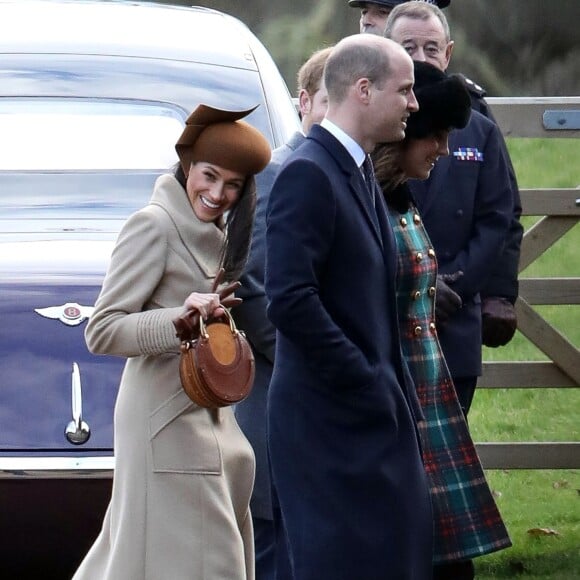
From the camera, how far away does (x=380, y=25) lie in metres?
6.72

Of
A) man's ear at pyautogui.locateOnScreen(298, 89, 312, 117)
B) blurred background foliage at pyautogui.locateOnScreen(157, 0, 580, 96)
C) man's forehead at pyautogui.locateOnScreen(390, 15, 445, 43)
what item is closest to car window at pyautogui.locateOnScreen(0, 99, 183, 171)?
man's ear at pyautogui.locateOnScreen(298, 89, 312, 117)

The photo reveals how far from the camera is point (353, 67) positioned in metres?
4.64

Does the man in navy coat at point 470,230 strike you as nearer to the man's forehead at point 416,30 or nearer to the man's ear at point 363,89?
the man's forehead at point 416,30

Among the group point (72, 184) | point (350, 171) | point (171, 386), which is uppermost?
point (350, 171)

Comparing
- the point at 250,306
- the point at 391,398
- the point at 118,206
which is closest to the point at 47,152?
the point at 118,206

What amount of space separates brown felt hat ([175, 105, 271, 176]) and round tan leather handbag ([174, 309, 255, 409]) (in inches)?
14.6

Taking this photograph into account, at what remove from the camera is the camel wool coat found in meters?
4.54

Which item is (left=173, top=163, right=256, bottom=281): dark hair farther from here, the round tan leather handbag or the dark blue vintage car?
the dark blue vintage car

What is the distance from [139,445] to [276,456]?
0.34m

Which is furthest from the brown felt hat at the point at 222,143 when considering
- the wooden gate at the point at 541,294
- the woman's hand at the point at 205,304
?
the wooden gate at the point at 541,294

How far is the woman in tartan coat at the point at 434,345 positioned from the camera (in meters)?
5.11

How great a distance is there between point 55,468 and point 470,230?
65.2 inches

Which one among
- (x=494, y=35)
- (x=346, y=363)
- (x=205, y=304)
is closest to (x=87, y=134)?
(x=205, y=304)

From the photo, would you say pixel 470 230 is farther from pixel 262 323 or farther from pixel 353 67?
pixel 353 67
